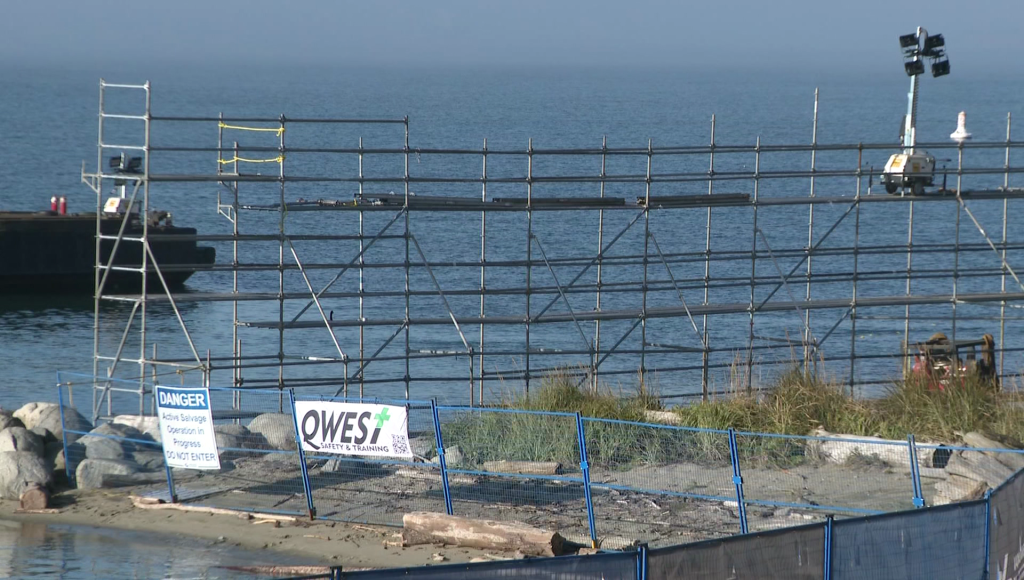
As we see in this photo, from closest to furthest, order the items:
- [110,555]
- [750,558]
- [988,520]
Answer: [750,558] < [988,520] < [110,555]

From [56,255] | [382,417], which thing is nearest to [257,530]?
[382,417]

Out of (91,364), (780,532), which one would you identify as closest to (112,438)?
(780,532)

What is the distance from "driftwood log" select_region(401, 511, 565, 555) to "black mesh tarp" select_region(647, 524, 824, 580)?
11.3 feet

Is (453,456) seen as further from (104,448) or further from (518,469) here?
(104,448)

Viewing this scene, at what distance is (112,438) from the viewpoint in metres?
16.2

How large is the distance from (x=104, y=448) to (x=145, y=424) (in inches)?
64.1

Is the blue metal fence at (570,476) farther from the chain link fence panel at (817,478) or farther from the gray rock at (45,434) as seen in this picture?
the gray rock at (45,434)

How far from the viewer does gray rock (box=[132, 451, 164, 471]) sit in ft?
52.7

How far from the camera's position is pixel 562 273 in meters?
46.0

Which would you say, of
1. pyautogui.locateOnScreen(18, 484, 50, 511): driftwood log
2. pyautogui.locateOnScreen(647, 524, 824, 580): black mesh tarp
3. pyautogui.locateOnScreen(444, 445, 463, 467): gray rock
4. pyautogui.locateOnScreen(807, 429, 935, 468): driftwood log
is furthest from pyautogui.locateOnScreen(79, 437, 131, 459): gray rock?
pyautogui.locateOnScreen(647, 524, 824, 580): black mesh tarp

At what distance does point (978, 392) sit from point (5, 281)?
122ft

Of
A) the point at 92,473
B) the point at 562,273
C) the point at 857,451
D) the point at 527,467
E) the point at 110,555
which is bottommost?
the point at 110,555

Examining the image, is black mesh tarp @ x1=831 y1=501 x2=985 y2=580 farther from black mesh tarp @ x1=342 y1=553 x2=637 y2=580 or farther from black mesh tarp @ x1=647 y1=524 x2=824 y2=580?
black mesh tarp @ x1=342 y1=553 x2=637 y2=580

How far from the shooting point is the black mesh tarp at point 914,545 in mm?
9672
